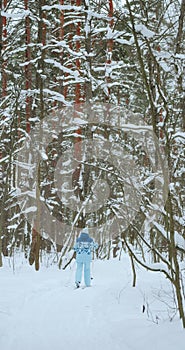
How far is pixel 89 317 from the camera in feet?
17.1

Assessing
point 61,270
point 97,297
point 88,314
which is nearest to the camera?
point 88,314

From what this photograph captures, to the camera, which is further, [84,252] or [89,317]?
[84,252]

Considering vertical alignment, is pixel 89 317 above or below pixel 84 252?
below

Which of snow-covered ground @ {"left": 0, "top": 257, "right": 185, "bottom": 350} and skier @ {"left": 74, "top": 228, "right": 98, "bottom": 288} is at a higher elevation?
skier @ {"left": 74, "top": 228, "right": 98, "bottom": 288}

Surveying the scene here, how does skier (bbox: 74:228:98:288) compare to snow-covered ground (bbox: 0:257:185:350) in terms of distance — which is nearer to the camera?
snow-covered ground (bbox: 0:257:185:350)

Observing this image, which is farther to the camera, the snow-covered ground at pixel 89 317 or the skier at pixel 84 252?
the skier at pixel 84 252

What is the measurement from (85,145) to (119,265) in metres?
4.32

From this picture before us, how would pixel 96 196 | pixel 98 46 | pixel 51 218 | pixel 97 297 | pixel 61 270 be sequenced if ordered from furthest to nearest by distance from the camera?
pixel 96 196
pixel 51 218
pixel 98 46
pixel 61 270
pixel 97 297

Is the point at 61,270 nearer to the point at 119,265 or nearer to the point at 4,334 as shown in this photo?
the point at 119,265

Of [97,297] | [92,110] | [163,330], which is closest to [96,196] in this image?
[92,110]

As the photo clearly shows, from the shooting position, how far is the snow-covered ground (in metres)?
4.00

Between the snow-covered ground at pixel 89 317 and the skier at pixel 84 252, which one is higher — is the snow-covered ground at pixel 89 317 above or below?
below

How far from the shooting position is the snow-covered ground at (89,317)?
400 centimetres

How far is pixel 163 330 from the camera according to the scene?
410cm
